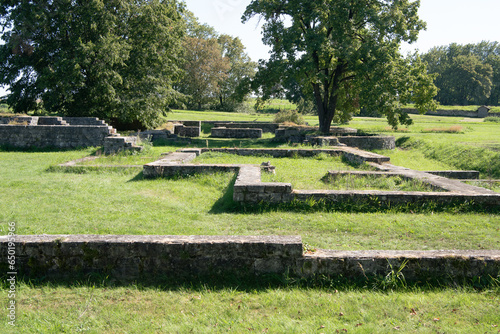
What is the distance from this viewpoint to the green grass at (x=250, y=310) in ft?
10.1

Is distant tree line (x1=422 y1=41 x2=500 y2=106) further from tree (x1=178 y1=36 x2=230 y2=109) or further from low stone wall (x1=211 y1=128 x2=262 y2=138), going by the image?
low stone wall (x1=211 y1=128 x2=262 y2=138)

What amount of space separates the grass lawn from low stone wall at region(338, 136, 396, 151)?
29.6 ft

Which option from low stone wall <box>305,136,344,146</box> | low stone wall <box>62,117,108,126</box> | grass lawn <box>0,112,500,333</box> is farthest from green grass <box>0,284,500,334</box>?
low stone wall <box>62,117,108,126</box>

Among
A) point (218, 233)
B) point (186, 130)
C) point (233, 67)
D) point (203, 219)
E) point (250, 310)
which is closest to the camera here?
point (250, 310)

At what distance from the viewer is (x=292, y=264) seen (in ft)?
13.0

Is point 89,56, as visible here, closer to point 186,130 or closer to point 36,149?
point 36,149

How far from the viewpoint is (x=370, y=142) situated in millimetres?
18078

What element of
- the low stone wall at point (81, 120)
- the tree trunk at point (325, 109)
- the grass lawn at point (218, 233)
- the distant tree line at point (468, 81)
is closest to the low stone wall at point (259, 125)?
the tree trunk at point (325, 109)

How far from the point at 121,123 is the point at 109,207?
60.0ft

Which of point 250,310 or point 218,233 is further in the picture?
point 218,233

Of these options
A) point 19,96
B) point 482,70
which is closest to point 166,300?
point 19,96

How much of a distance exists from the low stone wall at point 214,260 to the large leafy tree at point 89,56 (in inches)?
635

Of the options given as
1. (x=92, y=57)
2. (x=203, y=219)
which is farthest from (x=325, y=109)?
(x=203, y=219)

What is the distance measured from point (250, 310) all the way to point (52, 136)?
14.9 meters
